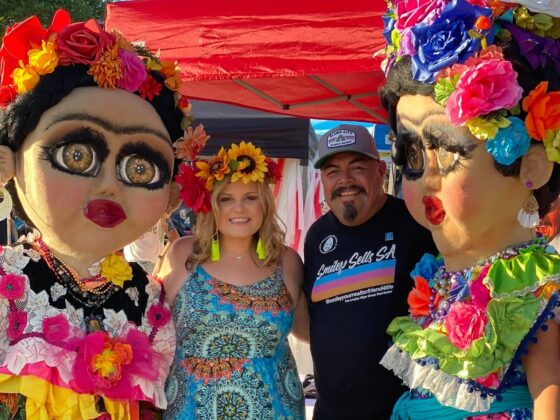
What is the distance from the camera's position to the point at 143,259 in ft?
16.8

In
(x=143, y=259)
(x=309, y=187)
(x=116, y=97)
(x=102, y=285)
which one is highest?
(x=309, y=187)

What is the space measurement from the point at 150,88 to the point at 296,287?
1.22 meters

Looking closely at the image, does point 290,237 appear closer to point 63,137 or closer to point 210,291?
point 210,291

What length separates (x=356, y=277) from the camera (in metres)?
3.36

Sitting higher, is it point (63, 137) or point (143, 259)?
point (143, 259)

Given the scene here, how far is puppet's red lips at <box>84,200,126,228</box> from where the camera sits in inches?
106

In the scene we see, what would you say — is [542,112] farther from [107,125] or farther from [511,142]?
[107,125]

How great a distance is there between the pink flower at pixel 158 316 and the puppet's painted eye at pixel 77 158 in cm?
61

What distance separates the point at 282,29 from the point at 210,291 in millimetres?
1220

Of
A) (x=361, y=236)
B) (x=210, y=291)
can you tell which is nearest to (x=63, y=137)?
(x=210, y=291)

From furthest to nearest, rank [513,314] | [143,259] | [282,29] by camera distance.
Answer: [143,259], [282,29], [513,314]

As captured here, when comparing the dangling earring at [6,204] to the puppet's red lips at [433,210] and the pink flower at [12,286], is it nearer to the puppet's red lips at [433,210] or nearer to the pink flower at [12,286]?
the pink flower at [12,286]

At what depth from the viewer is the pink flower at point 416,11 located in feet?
8.34

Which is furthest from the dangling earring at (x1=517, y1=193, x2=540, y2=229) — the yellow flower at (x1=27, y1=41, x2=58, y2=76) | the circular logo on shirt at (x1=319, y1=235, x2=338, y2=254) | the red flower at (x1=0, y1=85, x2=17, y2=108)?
the red flower at (x1=0, y1=85, x2=17, y2=108)
